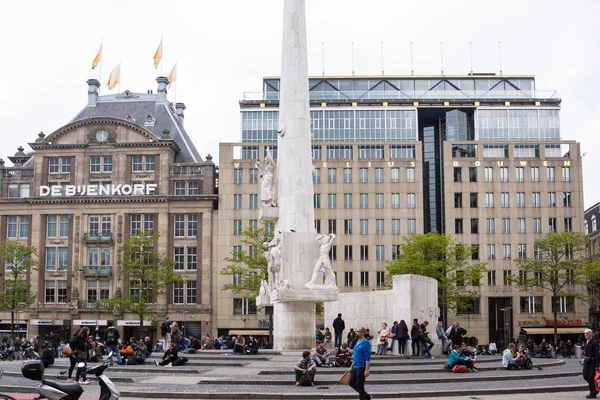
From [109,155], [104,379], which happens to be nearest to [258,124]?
[109,155]

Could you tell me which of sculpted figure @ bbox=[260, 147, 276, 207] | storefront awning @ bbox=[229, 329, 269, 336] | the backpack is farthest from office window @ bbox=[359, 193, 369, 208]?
the backpack

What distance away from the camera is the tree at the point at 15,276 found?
68.5 m

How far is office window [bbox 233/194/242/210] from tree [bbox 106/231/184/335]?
950 cm

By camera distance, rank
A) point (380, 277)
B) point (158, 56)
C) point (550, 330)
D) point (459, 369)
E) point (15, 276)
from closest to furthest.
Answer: point (459, 369) → point (15, 276) → point (550, 330) → point (380, 277) → point (158, 56)

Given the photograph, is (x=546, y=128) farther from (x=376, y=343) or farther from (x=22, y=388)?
(x=22, y=388)

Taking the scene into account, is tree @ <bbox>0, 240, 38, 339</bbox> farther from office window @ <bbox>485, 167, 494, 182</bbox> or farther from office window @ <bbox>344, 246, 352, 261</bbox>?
office window @ <bbox>485, 167, 494, 182</bbox>

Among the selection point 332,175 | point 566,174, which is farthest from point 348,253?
point 566,174

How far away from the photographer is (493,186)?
258 feet

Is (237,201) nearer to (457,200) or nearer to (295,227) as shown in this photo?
(457,200)

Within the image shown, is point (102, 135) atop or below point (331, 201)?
atop

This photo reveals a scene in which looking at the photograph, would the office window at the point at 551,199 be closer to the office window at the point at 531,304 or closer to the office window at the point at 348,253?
the office window at the point at 531,304

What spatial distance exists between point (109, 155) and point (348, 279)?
25577mm

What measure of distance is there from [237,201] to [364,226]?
12.5 meters

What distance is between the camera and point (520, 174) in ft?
259
